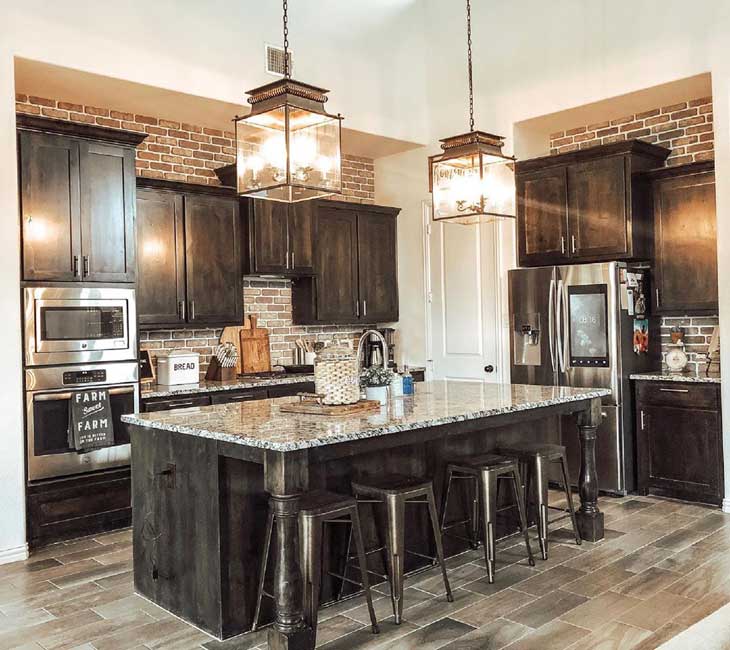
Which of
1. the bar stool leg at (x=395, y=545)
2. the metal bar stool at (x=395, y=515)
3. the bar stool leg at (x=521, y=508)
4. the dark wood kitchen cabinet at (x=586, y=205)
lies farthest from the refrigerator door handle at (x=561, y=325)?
the bar stool leg at (x=395, y=545)

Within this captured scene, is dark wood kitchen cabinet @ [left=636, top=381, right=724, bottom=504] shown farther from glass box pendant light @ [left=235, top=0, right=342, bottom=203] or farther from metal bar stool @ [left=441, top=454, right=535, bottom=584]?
glass box pendant light @ [left=235, top=0, right=342, bottom=203]

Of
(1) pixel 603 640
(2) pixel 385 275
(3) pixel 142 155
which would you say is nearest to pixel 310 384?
(2) pixel 385 275

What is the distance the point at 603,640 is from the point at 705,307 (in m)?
3.22

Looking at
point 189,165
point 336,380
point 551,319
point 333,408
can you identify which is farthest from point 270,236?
point 333,408

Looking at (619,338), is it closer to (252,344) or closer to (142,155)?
(252,344)

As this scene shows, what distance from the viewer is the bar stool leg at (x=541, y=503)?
166 inches

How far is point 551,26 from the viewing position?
6.13m

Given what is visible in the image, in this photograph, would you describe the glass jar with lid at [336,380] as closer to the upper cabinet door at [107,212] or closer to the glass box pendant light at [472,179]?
the glass box pendant light at [472,179]

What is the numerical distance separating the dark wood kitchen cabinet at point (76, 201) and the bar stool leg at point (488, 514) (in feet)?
9.01

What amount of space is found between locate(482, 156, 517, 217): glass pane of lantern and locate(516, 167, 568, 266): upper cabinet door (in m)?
2.16

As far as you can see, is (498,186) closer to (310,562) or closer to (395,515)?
(395,515)

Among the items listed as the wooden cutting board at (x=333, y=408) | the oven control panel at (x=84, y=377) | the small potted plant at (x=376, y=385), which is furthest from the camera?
the oven control panel at (x=84, y=377)

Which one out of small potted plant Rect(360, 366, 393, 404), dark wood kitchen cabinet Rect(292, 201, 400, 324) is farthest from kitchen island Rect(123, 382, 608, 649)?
dark wood kitchen cabinet Rect(292, 201, 400, 324)

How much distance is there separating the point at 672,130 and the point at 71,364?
4.86 metres
